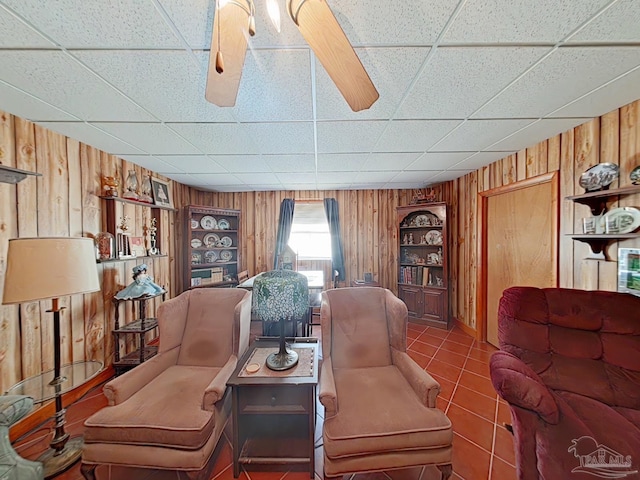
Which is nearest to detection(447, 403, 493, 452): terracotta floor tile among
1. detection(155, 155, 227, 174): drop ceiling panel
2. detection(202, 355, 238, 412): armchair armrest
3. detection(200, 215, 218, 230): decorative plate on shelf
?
detection(202, 355, 238, 412): armchair armrest

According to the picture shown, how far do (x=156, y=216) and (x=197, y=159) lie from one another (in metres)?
1.28

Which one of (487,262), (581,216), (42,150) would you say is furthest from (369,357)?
(42,150)

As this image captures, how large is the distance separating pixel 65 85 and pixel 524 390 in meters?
3.17

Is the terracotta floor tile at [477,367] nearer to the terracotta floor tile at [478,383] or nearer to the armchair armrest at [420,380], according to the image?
the terracotta floor tile at [478,383]

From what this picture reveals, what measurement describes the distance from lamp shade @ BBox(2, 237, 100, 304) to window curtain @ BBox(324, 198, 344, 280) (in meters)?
3.38

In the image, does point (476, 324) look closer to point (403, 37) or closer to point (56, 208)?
point (403, 37)

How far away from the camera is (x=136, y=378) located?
1492 mm

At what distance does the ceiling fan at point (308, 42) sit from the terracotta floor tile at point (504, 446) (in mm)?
2312

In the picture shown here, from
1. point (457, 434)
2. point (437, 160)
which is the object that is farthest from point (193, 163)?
point (457, 434)

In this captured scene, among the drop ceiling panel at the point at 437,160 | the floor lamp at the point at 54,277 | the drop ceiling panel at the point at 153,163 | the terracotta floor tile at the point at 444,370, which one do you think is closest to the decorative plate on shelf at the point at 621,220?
the drop ceiling panel at the point at 437,160

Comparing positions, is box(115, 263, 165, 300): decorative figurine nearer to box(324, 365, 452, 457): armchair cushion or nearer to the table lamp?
the table lamp

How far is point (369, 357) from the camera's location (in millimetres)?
1760

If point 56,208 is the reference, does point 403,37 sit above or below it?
above

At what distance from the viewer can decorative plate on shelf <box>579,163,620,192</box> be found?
1.68 meters
